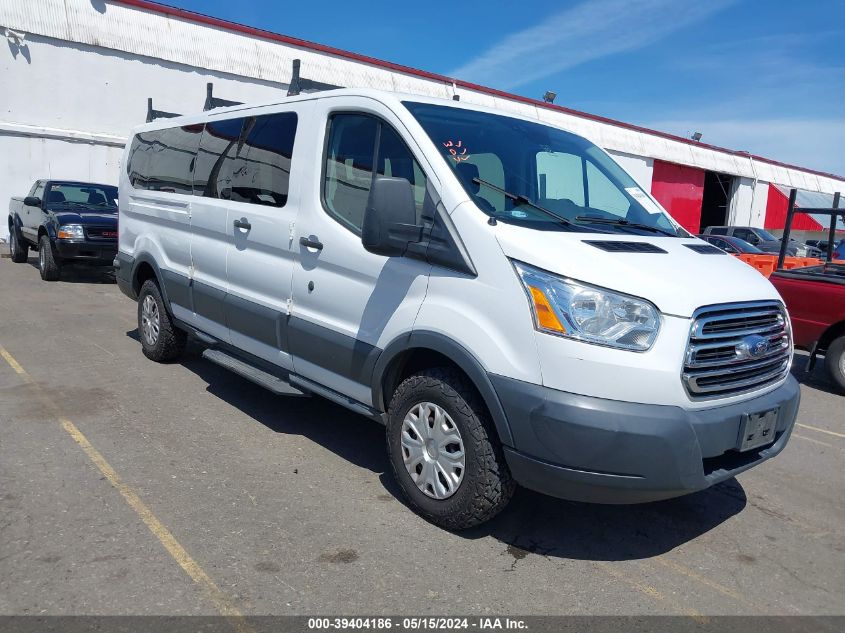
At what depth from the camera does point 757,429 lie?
11.3 feet

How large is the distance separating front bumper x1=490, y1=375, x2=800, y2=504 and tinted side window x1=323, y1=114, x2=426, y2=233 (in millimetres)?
1331

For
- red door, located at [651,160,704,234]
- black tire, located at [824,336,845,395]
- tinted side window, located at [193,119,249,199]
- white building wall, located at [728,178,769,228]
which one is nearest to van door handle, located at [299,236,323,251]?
tinted side window, located at [193,119,249,199]

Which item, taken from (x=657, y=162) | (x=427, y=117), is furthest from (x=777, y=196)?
(x=427, y=117)

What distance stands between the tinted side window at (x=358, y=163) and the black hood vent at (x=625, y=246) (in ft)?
3.21

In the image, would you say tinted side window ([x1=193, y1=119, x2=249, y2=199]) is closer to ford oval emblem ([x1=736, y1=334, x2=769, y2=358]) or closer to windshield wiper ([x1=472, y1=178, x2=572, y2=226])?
windshield wiper ([x1=472, y1=178, x2=572, y2=226])

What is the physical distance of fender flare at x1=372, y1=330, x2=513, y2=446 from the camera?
331 centimetres

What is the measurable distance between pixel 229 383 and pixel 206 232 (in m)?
1.46

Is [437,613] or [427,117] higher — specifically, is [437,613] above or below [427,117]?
below

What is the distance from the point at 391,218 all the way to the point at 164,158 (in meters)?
3.67

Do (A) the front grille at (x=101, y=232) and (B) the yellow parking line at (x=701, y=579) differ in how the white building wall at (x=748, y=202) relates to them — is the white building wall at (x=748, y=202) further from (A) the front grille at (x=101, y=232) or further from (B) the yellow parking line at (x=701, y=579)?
(B) the yellow parking line at (x=701, y=579)

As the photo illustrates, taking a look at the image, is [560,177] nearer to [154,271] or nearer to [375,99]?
[375,99]

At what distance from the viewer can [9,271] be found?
13.3 metres

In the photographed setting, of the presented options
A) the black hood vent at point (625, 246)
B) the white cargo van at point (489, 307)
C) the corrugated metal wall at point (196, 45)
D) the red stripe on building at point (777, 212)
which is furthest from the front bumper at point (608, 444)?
the red stripe on building at point (777, 212)
